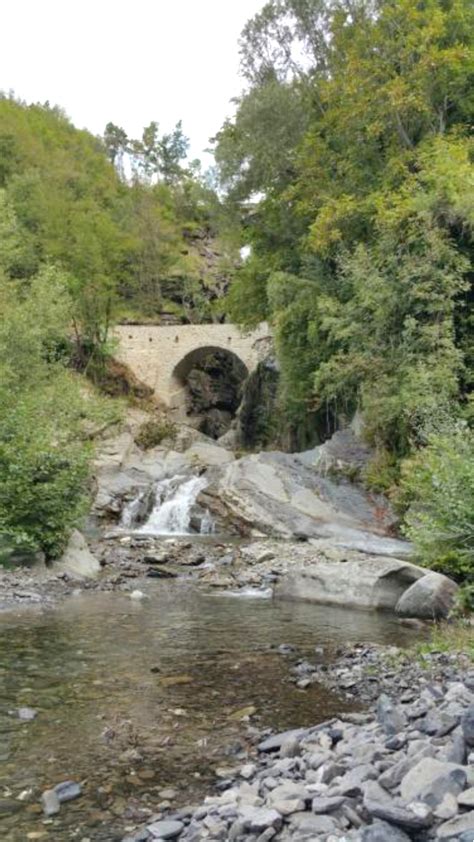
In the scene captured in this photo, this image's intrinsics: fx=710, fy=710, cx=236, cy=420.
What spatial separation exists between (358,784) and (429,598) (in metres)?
6.51

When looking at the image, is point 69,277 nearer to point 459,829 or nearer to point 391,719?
point 391,719

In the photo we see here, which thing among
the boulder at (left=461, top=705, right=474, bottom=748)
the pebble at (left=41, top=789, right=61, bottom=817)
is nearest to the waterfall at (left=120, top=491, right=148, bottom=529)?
the pebble at (left=41, top=789, right=61, bottom=817)

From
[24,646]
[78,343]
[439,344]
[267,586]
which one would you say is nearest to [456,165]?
[439,344]

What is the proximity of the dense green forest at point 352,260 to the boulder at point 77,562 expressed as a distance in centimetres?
39

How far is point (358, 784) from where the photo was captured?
361 centimetres

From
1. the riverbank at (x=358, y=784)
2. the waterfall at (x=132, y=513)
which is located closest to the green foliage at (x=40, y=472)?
the waterfall at (x=132, y=513)

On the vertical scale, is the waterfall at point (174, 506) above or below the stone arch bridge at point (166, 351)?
below

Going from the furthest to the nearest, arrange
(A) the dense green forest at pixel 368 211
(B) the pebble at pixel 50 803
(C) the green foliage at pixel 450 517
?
1. (A) the dense green forest at pixel 368 211
2. (C) the green foliage at pixel 450 517
3. (B) the pebble at pixel 50 803

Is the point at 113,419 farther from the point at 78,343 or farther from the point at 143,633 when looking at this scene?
the point at 143,633

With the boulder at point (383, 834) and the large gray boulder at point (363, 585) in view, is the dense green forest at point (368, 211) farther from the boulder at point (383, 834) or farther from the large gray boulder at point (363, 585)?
the boulder at point (383, 834)

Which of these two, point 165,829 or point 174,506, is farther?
point 174,506

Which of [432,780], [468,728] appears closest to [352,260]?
[468,728]

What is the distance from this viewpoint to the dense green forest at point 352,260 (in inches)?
504

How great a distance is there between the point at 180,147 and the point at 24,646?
6289 centimetres
